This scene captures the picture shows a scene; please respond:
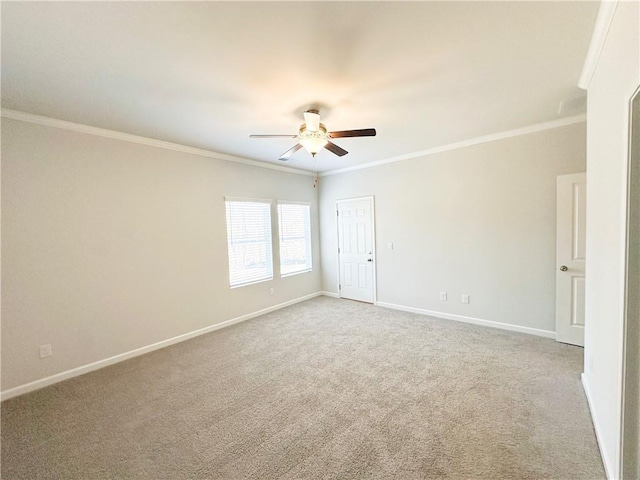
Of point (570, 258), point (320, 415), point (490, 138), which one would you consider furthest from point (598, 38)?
point (320, 415)

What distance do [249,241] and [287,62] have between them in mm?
3174

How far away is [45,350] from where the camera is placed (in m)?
2.81

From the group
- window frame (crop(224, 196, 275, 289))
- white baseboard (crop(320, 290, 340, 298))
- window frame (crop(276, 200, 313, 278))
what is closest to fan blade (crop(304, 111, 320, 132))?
window frame (crop(224, 196, 275, 289))

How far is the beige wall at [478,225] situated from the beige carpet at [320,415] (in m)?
0.66

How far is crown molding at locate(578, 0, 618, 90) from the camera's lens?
151 centimetres

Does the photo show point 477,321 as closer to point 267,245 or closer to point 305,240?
point 305,240

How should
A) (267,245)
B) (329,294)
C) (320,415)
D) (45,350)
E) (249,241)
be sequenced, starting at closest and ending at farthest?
(320,415) → (45,350) → (249,241) → (267,245) → (329,294)

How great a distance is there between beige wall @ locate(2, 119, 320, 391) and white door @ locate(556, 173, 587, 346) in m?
4.40

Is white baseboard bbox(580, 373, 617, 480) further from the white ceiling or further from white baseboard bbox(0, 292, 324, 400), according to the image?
white baseboard bbox(0, 292, 324, 400)

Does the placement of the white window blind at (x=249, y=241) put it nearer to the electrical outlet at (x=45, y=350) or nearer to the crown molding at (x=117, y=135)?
the crown molding at (x=117, y=135)

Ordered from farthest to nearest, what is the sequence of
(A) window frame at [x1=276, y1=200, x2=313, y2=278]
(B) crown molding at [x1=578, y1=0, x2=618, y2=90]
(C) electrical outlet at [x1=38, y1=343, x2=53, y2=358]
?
1. (A) window frame at [x1=276, y1=200, x2=313, y2=278]
2. (C) electrical outlet at [x1=38, y1=343, x2=53, y2=358]
3. (B) crown molding at [x1=578, y1=0, x2=618, y2=90]

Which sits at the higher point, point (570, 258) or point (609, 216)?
point (609, 216)

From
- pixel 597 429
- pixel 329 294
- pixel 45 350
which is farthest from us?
pixel 329 294

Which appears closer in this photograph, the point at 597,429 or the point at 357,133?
the point at 597,429
